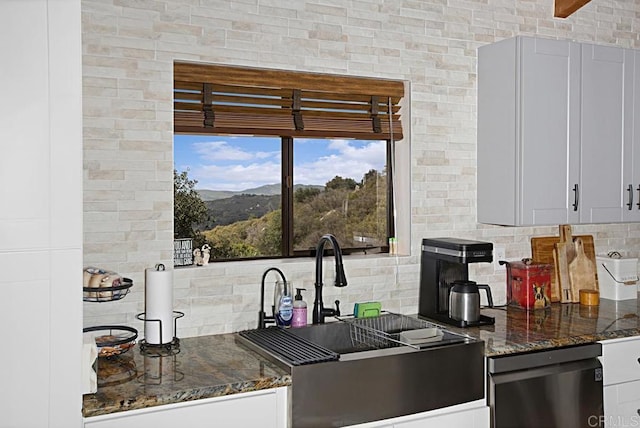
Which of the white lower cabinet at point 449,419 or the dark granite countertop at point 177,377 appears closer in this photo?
the dark granite countertop at point 177,377

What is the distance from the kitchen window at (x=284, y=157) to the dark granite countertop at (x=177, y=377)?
2.07 ft

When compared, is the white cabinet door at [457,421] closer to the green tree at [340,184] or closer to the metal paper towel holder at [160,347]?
the metal paper towel holder at [160,347]

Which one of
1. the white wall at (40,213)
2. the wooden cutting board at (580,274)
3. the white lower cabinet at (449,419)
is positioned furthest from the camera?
the wooden cutting board at (580,274)

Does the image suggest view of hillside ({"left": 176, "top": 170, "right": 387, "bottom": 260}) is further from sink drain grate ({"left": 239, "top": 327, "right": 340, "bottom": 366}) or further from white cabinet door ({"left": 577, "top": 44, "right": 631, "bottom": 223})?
white cabinet door ({"left": 577, "top": 44, "right": 631, "bottom": 223})

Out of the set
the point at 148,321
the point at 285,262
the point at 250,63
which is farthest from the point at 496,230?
the point at 148,321

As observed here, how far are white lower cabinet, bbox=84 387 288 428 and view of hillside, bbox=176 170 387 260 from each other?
0.97 metres

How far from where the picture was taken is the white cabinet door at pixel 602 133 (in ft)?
11.4

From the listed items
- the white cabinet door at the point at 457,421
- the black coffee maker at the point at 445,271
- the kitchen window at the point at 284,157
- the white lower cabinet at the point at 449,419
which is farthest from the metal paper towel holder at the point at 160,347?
the black coffee maker at the point at 445,271

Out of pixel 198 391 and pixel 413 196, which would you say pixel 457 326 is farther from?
pixel 198 391

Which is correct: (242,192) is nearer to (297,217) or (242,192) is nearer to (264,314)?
(297,217)

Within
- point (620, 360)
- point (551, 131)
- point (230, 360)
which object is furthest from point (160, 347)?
point (551, 131)

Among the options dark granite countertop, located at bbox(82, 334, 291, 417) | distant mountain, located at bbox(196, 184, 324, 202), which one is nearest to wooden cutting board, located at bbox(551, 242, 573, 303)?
distant mountain, located at bbox(196, 184, 324, 202)

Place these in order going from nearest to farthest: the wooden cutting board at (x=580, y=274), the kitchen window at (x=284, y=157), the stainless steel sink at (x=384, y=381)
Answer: the stainless steel sink at (x=384, y=381) < the kitchen window at (x=284, y=157) < the wooden cutting board at (x=580, y=274)

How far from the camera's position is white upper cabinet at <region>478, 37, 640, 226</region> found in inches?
131
